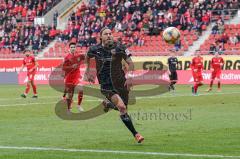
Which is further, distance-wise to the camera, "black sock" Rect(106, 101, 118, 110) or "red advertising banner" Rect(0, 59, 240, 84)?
"red advertising banner" Rect(0, 59, 240, 84)

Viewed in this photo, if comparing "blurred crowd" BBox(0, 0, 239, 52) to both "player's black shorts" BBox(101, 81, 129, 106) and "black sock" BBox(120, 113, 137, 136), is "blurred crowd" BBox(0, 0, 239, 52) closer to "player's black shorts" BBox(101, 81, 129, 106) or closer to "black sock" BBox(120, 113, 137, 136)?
"player's black shorts" BBox(101, 81, 129, 106)

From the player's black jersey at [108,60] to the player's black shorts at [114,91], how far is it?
12cm

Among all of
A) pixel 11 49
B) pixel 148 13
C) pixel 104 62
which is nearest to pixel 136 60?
pixel 148 13

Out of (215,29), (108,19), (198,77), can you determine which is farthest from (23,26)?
(198,77)

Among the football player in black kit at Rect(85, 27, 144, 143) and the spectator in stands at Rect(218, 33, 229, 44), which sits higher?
the football player in black kit at Rect(85, 27, 144, 143)

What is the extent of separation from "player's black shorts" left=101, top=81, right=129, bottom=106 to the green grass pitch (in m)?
0.91

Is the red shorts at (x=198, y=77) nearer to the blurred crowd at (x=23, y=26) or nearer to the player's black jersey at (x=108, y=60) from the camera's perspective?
the player's black jersey at (x=108, y=60)

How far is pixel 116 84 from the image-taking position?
14.1m

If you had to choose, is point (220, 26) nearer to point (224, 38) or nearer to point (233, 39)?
point (224, 38)

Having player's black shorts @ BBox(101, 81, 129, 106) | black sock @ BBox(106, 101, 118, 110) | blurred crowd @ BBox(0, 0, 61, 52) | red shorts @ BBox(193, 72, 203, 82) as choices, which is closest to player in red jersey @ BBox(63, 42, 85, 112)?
black sock @ BBox(106, 101, 118, 110)

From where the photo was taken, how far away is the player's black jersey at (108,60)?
14062mm

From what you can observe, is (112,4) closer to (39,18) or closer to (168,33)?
(39,18)

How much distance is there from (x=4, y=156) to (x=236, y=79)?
29566mm

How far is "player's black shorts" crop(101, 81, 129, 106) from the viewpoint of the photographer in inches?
542
